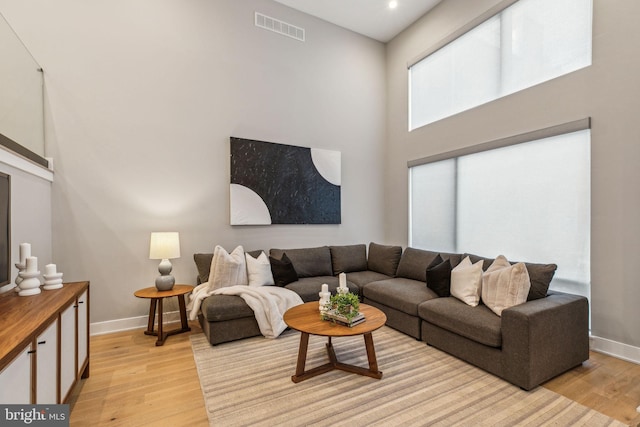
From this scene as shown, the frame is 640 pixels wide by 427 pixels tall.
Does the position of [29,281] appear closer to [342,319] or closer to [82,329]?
[82,329]

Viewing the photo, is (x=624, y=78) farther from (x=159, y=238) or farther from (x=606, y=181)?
(x=159, y=238)

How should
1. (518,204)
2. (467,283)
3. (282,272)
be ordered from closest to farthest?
(467,283)
(518,204)
(282,272)

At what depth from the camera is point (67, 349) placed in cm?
189

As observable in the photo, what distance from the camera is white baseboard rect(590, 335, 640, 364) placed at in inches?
100

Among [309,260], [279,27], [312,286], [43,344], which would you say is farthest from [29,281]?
[279,27]

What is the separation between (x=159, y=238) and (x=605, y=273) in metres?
4.40

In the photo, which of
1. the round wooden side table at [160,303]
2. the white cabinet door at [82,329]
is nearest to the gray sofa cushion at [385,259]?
→ the round wooden side table at [160,303]

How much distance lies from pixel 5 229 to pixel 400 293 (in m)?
3.41

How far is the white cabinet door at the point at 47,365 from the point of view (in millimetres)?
1453

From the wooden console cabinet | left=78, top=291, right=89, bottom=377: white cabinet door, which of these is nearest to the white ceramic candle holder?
the wooden console cabinet

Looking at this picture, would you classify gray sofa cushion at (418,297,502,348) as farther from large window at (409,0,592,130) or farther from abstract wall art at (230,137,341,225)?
large window at (409,0,592,130)

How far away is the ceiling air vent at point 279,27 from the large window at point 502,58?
1.88m

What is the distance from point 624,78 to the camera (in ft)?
8.64

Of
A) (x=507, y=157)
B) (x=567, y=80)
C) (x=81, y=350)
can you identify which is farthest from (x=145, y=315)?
(x=567, y=80)
